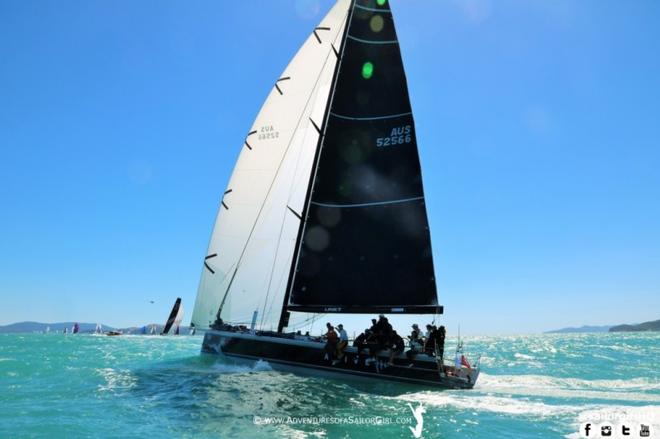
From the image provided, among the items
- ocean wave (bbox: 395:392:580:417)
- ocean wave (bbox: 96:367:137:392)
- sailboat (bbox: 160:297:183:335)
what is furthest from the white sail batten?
sailboat (bbox: 160:297:183:335)

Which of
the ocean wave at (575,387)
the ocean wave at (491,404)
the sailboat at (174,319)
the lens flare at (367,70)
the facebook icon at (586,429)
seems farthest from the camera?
the sailboat at (174,319)

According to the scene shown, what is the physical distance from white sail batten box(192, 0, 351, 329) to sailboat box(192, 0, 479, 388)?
0.15ft

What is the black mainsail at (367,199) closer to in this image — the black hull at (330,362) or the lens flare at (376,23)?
the lens flare at (376,23)

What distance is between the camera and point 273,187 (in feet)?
69.8

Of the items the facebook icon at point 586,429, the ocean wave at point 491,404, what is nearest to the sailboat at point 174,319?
the ocean wave at point 491,404

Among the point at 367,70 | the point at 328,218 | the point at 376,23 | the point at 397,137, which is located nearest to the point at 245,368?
the point at 328,218

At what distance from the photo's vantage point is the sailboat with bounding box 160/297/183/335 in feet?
241

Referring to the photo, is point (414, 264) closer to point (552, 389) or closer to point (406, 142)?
point (406, 142)

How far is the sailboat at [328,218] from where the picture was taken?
58.2 feet

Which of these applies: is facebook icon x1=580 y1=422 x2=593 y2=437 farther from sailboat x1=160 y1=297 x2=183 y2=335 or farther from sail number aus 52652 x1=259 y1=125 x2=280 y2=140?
sailboat x1=160 y1=297 x2=183 y2=335

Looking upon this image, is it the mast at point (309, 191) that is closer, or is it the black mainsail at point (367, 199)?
the black mainsail at point (367, 199)

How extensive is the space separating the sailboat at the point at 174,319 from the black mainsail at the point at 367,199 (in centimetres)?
5941

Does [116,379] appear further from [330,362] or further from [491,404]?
[491,404]

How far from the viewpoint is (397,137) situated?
1905 centimetres
